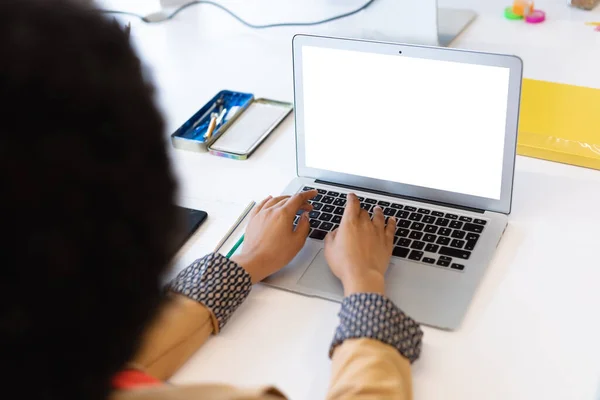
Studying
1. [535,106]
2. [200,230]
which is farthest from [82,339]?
[535,106]

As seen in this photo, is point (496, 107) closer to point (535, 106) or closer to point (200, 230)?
point (535, 106)

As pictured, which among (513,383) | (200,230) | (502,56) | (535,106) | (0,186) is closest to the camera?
(0,186)

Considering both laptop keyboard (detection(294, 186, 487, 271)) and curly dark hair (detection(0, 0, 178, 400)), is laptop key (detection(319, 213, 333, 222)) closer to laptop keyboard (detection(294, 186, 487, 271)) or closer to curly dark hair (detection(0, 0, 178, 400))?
laptop keyboard (detection(294, 186, 487, 271))

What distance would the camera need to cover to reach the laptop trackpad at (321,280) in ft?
2.97

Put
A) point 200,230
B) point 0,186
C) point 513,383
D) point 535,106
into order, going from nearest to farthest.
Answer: point 0,186
point 513,383
point 200,230
point 535,106

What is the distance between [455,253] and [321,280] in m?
0.17

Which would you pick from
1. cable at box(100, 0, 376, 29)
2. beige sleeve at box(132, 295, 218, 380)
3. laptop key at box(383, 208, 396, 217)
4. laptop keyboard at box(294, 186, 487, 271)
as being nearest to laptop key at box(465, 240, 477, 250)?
laptop keyboard at box(294, 186, 487, 271)

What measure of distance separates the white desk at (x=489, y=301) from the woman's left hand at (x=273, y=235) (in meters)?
0.04

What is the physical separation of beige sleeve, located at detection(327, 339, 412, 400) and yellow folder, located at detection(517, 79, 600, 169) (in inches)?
20.0

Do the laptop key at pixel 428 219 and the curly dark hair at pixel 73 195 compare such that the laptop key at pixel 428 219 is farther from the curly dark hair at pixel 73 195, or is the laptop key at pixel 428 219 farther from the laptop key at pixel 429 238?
the curly dark hair at pixel 73 195

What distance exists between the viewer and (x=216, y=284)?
0.88 metres

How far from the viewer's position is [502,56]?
0.92 m

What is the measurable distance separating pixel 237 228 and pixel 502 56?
0.43 m

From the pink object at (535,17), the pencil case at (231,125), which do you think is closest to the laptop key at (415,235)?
the pencil case at (231,125)
